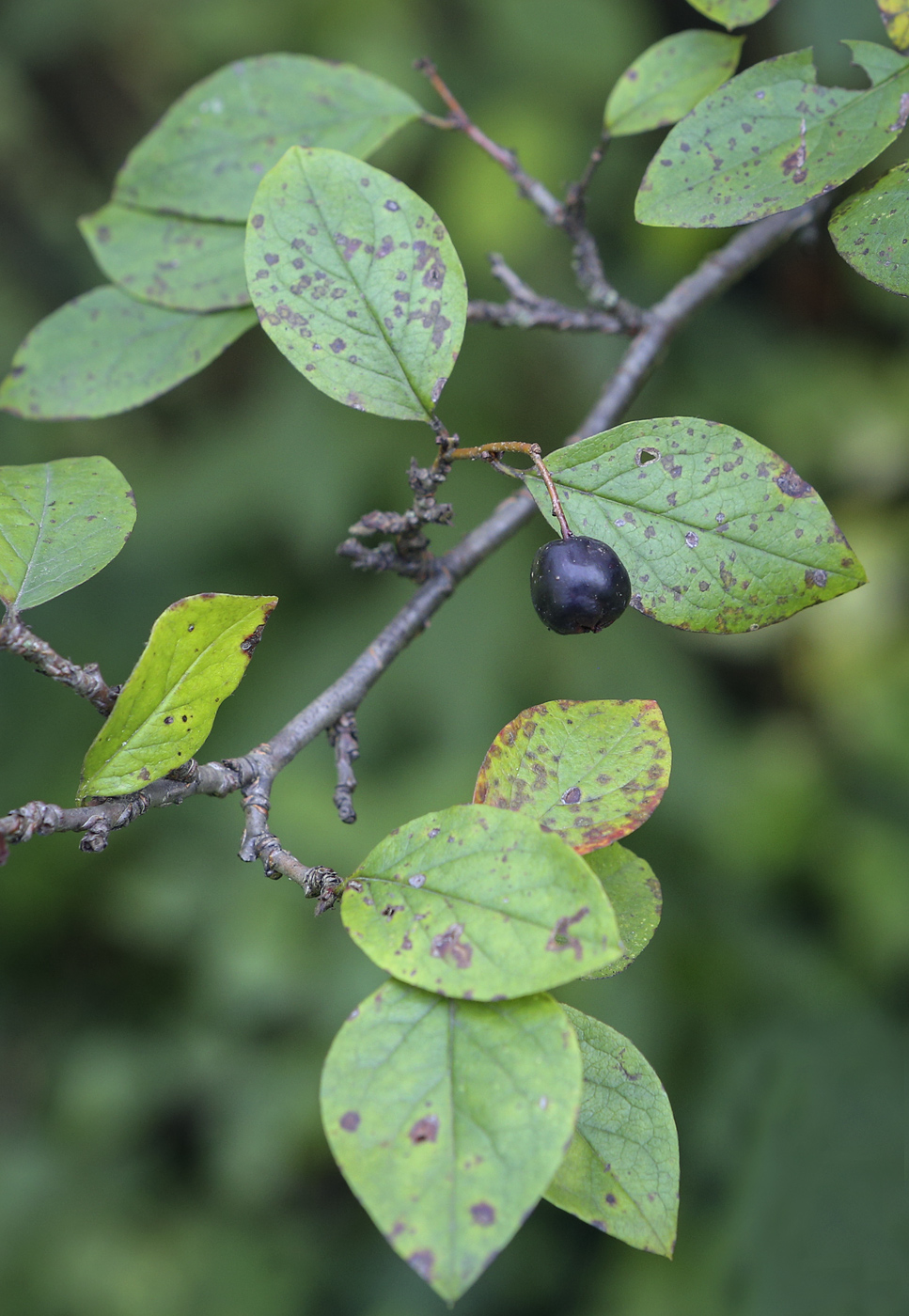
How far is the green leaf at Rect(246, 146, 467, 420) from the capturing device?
728mm

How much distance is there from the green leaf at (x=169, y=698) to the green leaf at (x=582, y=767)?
183mm

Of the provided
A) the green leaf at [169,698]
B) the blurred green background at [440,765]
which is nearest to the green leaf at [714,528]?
the green leaf at [169,698]

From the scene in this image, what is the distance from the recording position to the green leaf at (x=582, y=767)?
2.14ft

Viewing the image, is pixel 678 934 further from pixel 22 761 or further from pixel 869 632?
pixel 22 761

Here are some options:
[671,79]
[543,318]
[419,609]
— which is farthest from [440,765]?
[671,79]

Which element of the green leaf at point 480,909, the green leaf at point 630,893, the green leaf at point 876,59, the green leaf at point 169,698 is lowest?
the green leaf at point 630,893

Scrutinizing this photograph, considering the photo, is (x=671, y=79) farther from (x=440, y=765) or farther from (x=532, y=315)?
(x=440, y=765)

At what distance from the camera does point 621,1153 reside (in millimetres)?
624

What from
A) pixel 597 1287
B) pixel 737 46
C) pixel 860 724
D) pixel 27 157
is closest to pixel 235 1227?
pixel 597 1287

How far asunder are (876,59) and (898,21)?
4cm

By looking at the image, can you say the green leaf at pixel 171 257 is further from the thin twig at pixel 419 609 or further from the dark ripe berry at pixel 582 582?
the dark ripe berry at pixel 582 582

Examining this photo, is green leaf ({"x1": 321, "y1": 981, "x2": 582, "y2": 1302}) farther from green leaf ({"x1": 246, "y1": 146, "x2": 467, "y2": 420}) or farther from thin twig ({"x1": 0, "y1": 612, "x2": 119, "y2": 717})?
green leaf ({"x1": 246, "y1": 146, "x2": 467, "y2": 420})

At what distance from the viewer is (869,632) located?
283 centimetres

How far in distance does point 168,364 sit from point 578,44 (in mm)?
2080
